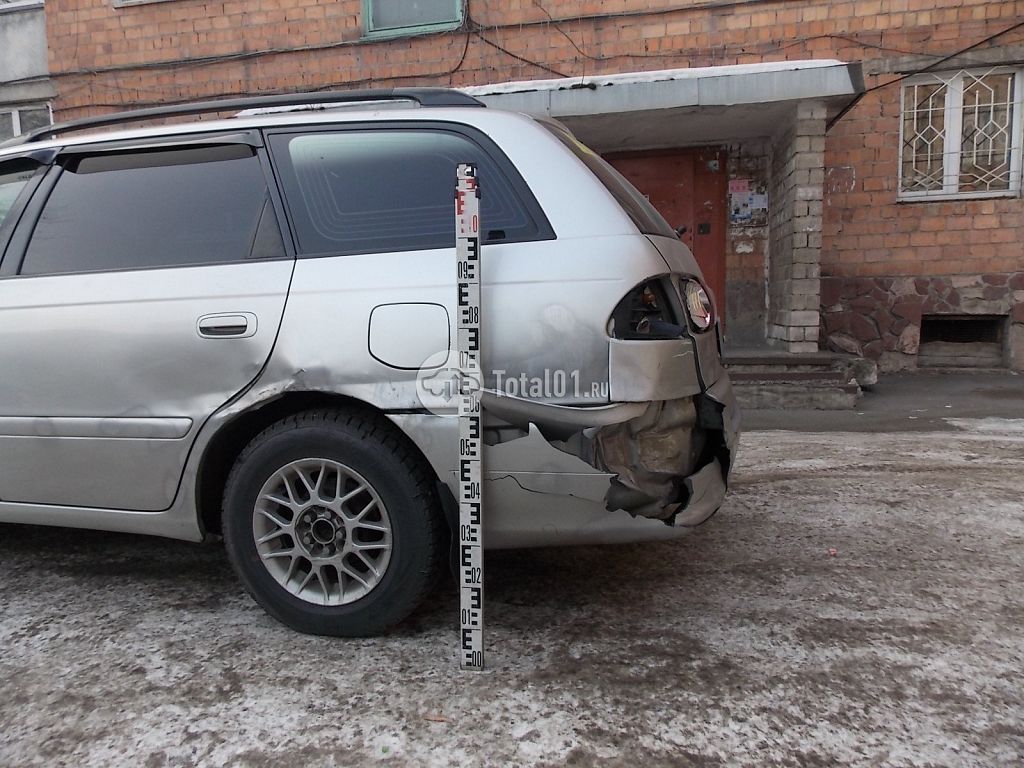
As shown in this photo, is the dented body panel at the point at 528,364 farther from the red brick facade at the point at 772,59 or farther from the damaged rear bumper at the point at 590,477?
the red brick facade at the point at 772,59

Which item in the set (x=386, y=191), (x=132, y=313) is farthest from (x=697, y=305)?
(x=132, y=313)

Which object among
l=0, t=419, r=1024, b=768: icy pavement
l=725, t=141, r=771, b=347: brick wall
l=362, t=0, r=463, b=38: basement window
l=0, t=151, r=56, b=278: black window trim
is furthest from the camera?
l=362, t=0, r=463, b=38: basement window

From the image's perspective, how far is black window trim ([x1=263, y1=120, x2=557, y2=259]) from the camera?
2.38 metres

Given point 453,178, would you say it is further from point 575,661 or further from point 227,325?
point 575,661

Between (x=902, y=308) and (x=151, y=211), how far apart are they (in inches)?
349

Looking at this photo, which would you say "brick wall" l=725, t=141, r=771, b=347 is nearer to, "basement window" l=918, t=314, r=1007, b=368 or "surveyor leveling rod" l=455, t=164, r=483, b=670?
"basement window" l=918, t=314, r=1007, b=368

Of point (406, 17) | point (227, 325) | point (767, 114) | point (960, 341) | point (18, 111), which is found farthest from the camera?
point (18, 111)

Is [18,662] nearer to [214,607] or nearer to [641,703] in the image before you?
[214,607]

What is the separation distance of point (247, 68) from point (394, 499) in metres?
9.78

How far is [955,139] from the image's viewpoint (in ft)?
29.2

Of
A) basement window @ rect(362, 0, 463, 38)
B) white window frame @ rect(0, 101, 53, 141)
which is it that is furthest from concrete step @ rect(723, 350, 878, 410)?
white window frame @ rect(0, 101, 53, 141)

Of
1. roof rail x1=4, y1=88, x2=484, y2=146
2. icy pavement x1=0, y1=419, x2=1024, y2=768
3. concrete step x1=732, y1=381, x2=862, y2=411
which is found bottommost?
icy pavement x1=0, y1=419, x2=1024, y2=768

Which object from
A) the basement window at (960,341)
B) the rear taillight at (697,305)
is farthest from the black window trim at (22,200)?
the basement window at (960,341)

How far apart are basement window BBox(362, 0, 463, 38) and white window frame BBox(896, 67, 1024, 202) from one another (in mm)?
5800
